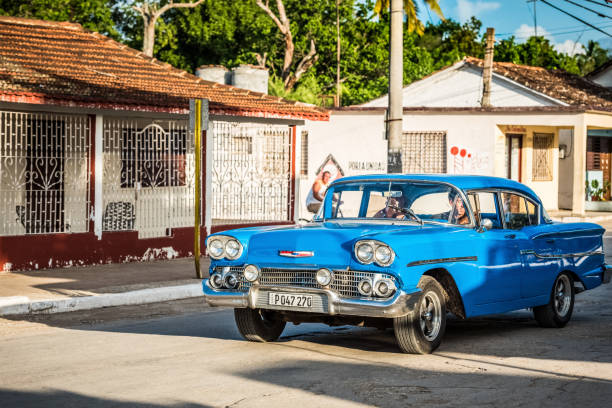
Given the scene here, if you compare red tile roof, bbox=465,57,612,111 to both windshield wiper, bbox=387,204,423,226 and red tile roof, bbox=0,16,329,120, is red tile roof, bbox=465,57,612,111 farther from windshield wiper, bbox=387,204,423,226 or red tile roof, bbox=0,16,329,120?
windshield wiper, bbox=387,204,423,226

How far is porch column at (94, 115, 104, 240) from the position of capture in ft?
51.9

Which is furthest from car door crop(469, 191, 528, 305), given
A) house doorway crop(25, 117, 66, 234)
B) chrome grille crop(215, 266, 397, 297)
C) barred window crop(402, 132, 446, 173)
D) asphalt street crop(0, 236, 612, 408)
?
barred window crop(402, 132, 446, 173)

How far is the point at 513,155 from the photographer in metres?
32.4

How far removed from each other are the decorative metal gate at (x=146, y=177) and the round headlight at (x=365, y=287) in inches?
364

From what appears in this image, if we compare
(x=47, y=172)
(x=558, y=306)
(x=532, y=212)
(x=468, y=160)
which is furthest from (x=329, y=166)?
(x=558, y=306)

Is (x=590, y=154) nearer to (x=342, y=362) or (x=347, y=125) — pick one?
(x=347, y=125)

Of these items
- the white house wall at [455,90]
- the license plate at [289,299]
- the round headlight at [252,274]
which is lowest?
the license plate at [289,299]

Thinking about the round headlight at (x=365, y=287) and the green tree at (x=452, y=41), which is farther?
the green tree at (x=452, y=41)

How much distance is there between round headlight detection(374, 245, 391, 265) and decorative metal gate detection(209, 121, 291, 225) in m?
10.6

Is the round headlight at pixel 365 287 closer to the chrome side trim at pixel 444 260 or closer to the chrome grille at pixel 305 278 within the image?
the chrome grille at pixel 305 278

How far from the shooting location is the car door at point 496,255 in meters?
8.68

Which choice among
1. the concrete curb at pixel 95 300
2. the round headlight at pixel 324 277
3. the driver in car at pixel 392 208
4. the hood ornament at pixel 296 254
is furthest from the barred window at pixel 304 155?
the round headlight at pixel 324 277

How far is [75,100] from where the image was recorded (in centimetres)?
1438

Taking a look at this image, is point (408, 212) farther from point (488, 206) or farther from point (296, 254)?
point (296, 254)
